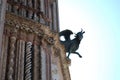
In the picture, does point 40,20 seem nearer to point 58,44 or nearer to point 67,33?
point 58,44

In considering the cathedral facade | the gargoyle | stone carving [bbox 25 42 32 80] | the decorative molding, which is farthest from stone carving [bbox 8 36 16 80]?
the gargoyle

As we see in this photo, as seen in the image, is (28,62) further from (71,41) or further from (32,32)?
(71,41)

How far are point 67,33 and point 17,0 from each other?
2.66m

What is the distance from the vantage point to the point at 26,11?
11891mm

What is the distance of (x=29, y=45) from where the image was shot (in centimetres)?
1098

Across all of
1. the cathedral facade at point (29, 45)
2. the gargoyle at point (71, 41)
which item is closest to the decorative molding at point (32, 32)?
the cathedral facade at point (29, 45)

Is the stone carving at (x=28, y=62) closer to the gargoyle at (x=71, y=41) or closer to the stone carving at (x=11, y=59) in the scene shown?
the stone carving at (x=11, y=59)

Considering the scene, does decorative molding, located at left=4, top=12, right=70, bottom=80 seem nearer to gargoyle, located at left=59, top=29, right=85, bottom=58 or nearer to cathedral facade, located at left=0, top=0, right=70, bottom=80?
cathedral facade, located at left=0, top=0, right=70, bottom=80

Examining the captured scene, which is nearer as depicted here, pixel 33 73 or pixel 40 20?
pixel 33 73

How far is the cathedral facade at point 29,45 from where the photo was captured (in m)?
10.1

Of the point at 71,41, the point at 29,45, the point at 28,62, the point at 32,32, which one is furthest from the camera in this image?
the point at 71,41

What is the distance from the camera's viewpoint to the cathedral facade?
1014cm

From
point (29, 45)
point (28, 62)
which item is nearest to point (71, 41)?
point (29, 45)

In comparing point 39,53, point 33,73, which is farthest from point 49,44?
point 33,73
